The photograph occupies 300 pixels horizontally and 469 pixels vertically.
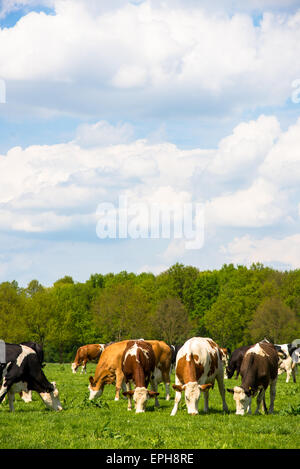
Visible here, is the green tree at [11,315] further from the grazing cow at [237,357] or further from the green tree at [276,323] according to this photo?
the grazing cow at [237,357]

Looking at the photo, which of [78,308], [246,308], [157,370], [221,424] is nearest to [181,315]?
[246,308]

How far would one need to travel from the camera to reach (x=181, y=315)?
81.6 metres

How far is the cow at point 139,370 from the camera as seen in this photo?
17.7 metres

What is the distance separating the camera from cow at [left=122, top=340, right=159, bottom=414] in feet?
58.2

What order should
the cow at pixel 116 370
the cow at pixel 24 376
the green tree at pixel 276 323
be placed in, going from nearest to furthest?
1. the cow at pixel 24 376
2. the cow at pixel 116 370
3. the green tree at pixel 276 323

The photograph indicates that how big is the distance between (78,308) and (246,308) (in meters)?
27.3

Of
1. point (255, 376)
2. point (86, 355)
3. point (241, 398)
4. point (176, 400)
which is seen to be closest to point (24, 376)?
point (176, 400)

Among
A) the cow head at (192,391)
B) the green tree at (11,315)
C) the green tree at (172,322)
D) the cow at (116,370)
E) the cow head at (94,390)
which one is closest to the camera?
the cow head at (192,391)

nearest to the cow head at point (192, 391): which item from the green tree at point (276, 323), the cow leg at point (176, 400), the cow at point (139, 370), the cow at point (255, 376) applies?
the cow leg at point (176, 400)

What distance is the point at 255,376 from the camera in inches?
688

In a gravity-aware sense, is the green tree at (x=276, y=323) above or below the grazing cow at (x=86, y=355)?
above

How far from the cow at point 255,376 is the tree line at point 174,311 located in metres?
57.4

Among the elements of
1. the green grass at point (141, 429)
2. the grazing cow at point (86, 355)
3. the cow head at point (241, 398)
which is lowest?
the grazing cow at point (86, 355)
